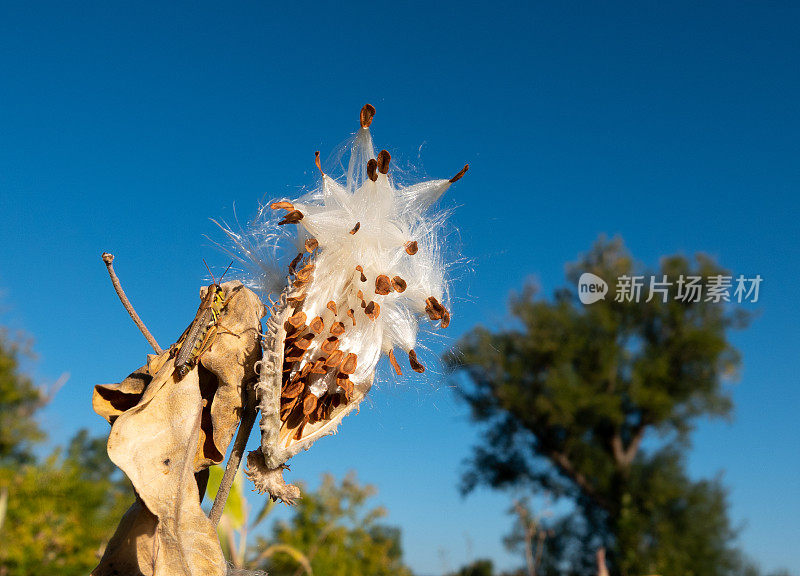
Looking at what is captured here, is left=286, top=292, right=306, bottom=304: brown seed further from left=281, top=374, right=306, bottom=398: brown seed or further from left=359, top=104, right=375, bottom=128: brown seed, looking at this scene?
left=359, top=104, right=375, bottom=128: brown seed

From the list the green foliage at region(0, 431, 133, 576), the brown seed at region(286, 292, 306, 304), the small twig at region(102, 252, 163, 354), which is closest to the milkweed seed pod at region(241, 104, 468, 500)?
the brown seed at region(286, 292, 306, 304)

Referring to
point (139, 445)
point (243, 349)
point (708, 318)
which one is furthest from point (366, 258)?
point (708, 318)

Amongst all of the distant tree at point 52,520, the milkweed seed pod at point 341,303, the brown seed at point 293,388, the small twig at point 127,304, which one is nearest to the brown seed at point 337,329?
the milkweed seed pod at point 341,303

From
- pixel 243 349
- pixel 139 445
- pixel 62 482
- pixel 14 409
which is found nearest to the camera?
pixel 139 445

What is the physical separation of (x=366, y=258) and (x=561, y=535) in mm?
16147

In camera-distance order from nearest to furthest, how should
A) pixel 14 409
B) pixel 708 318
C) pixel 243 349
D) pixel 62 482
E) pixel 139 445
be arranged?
pixel 139 445 < pixel 243 349 < pixel 62 482 < pixel 14 409 < pixel 708 318

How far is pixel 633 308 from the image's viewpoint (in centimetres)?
1702

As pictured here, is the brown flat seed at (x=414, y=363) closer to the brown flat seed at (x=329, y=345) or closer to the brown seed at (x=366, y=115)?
the brown flat seed at (x=329, y=345)

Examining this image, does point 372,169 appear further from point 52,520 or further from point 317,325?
point 52,520

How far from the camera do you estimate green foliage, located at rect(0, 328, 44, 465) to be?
13945 mm

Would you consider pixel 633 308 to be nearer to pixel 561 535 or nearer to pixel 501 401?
pixel 501 401

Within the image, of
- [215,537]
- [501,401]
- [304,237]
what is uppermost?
[501,401]
